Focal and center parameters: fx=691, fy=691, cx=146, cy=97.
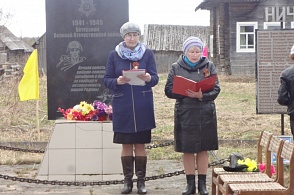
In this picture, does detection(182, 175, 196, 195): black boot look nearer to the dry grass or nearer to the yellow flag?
the dry grass

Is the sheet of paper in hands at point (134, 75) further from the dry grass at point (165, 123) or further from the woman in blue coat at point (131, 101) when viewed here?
the dry grass at point (165, 123)

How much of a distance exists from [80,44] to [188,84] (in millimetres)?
2920

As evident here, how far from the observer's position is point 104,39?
9773 mm

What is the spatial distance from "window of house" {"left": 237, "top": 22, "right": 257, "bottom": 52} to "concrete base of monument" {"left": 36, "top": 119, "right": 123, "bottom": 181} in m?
26.2

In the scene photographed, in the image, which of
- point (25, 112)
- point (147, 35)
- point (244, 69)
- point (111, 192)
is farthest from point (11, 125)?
point (147, 35)

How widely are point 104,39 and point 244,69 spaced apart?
2558cm

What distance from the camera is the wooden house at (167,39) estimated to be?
54688 millimetres

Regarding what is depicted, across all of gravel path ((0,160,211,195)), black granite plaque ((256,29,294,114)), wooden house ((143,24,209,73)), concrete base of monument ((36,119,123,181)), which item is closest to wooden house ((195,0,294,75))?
wooden house ((143,24,209,73))

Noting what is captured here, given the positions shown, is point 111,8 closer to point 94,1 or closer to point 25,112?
point 94,1

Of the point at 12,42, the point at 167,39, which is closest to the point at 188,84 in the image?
the point at 167,39

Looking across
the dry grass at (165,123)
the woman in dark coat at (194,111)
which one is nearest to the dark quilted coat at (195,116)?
the woman in dark coat at (194,111)

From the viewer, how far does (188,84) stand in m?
7.32

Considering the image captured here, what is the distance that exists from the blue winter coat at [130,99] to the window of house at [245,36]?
2686 cm

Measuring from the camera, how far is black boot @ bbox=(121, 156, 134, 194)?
8.00m
